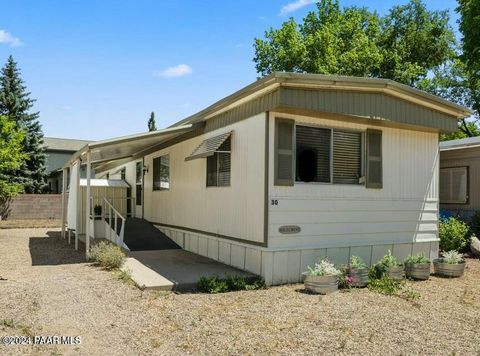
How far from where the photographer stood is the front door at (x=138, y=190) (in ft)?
48.1

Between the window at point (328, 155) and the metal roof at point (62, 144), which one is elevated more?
the metal roof at point (62, 144)

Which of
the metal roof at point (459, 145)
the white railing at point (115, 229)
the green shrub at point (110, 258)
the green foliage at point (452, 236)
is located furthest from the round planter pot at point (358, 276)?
the metal roof at point (459, 145)

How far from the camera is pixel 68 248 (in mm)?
11938

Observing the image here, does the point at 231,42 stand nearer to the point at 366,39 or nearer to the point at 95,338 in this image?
the point at 95,338

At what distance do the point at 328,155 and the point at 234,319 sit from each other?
3.84 metres

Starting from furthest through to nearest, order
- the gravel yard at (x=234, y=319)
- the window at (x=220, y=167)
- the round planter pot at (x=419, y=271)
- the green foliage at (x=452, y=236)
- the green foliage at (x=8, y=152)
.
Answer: the green foliage at (x=8, y=152) → the green foliage at (x=452, y=236) → the window at (x=220, y=167) → the round planter pot at (x=419, y=271) → the gravel yard at (x=234, y=319)

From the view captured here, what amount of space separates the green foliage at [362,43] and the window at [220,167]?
1970cm

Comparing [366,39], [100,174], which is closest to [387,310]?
[100,174]

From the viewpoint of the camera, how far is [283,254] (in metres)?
7.39

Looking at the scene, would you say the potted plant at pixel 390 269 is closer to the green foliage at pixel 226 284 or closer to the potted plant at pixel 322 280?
the potted plant at pixel 322 280

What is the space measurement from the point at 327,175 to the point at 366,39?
24585 millimetres

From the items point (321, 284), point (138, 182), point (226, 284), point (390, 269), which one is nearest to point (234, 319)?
point (226, 284)

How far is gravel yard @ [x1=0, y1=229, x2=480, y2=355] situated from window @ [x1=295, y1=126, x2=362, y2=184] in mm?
2083

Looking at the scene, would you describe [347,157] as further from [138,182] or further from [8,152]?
[8,152]
